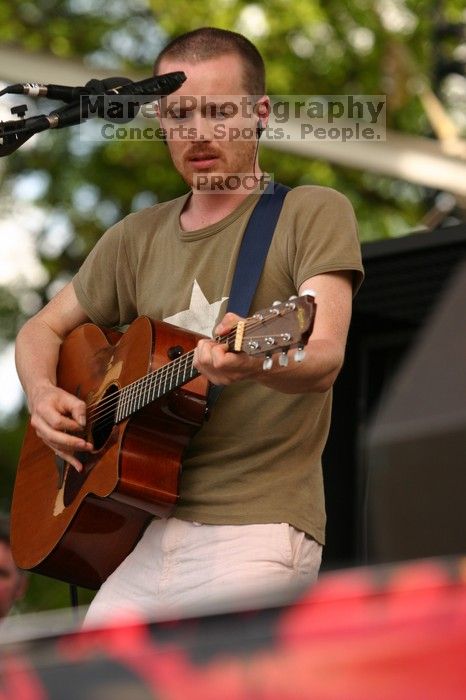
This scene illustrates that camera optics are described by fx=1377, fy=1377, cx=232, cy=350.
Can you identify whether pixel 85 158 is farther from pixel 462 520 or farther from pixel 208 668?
pixel 208 668

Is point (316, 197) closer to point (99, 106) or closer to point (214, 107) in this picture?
point (214, 107)

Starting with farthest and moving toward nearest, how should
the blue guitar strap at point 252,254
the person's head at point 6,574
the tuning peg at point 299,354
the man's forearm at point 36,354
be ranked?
the person's head at point 6,574 → the man's forearm at point 36,354 → the blue guitar strap at point 252,254 → the tuning peg at point 299,354

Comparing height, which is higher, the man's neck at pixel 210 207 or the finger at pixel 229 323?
the man's neck at pixel 210 207

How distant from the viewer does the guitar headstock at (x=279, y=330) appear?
8.25 feet

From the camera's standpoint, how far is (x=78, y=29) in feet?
44.7

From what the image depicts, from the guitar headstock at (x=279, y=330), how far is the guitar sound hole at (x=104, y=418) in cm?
68

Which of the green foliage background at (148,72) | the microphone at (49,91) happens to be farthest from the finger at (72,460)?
the green foliage background at (148,72)

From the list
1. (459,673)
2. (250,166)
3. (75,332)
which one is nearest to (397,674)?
(459,673)

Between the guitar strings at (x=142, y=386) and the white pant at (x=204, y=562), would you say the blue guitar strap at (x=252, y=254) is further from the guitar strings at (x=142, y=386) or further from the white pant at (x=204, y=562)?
the white pant at (x=204, y=562)

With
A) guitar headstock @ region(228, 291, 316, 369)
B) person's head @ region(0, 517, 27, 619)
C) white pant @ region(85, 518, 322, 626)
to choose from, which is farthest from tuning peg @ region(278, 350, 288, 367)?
person's head @ region(0, 517, 27, 619)

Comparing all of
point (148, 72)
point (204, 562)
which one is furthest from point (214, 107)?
point (148, 72)

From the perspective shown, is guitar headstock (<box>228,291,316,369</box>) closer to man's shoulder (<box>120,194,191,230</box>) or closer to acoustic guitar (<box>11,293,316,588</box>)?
acoustic guitar (<box>11,293,316,588</box>)

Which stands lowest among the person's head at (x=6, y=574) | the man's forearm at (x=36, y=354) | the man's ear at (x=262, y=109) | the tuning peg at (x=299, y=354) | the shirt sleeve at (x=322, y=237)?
the person's head at (x=6, y=574)

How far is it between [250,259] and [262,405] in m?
0.31
